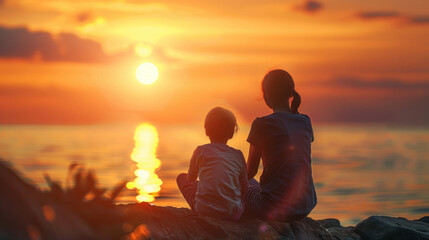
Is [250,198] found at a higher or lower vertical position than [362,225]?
higher

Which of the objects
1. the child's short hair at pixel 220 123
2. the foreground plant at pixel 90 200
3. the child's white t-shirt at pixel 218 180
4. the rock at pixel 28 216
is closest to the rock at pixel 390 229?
the child's white t-shirt at pixel 218 180

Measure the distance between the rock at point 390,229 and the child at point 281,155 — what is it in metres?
1.49

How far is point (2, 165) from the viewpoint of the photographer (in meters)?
3.51

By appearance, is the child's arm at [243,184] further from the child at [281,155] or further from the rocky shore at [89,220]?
the rocky shore at [89,220]

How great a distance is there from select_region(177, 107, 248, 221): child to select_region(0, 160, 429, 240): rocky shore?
0.52ft

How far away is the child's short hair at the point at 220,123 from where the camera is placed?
5.97 meters

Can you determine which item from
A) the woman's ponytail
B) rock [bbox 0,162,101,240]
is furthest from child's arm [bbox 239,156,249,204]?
rock [bbox 0,162,101,240]

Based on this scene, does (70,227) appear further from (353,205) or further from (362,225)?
(353,205)

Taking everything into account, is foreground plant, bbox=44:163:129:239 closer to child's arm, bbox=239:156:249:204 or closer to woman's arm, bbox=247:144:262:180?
child's arm, bbox=239:156:249:204

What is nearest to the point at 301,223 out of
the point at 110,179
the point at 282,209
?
the point at 282,209

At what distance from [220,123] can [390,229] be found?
273 centimetres

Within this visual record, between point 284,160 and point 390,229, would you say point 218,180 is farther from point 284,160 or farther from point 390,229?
point 390,229

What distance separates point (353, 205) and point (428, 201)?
263 cm

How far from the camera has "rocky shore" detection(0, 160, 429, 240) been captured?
11.1ft
